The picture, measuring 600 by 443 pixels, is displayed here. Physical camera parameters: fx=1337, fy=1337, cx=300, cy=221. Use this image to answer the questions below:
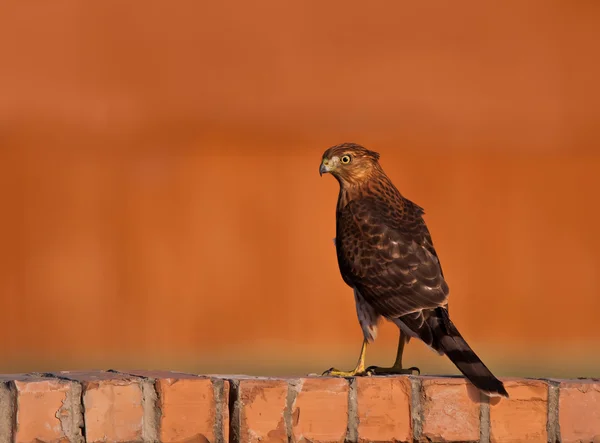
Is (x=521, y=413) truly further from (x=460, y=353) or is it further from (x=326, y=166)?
(x=326, y=166)

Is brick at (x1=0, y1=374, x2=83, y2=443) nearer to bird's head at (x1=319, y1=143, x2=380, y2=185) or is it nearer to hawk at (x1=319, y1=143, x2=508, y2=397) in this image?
hawk at (x1=319, y1=143, x2=508, y2=397)

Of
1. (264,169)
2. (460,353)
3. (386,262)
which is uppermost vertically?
(264,169)

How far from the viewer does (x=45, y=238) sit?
1316 centimetres

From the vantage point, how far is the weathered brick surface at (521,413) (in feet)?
14.3

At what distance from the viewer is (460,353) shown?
4.62m

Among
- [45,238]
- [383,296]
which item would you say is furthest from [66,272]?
[383,296]

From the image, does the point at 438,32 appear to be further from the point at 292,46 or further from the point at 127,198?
the point at 127,198

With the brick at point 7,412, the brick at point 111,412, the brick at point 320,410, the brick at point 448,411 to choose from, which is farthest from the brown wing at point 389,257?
the brick at point 7,412

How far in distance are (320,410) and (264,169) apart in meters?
9.11

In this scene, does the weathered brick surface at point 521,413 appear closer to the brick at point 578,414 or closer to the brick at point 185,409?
the brick at point 578,414

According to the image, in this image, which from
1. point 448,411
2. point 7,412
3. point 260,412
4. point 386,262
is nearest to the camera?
point 7,412

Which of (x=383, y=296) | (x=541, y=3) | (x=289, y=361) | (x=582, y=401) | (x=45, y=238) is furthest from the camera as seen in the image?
(x=541, y=3)

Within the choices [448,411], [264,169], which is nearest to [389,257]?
[448,411]

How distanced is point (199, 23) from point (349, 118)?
1770mm
